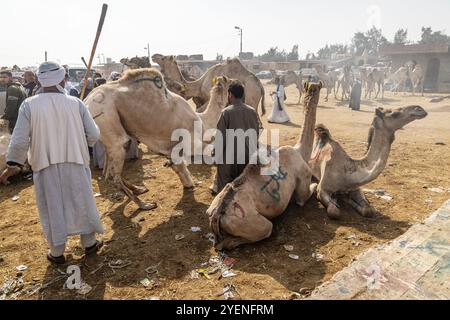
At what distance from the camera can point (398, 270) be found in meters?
2.85

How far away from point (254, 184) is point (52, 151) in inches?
89.3

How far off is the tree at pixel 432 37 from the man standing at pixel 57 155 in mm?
80200

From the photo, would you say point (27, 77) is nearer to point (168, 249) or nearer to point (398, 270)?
point (168, 249)

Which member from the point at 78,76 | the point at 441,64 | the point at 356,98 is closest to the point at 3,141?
the point at 78,76

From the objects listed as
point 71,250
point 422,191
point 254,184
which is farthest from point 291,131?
point 71,250

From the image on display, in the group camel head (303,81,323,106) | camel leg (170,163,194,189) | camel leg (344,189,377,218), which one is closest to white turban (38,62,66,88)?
camel leg (170,163,194,189)

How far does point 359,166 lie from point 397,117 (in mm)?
821

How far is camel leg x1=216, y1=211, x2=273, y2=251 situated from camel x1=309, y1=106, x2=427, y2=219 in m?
1.20

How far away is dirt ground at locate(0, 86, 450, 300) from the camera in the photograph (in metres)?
3.42

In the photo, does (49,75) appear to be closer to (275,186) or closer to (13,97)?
(275,186)

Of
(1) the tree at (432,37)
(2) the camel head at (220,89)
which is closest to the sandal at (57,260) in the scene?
(2) the camel head at (220,89)

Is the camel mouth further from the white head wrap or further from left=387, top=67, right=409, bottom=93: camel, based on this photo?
left=387, top=67, right=409, bottom=93: camel

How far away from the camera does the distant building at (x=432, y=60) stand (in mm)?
26062

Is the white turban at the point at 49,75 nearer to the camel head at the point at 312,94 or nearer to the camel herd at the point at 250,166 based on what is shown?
the camel herd at the point at 250,166
